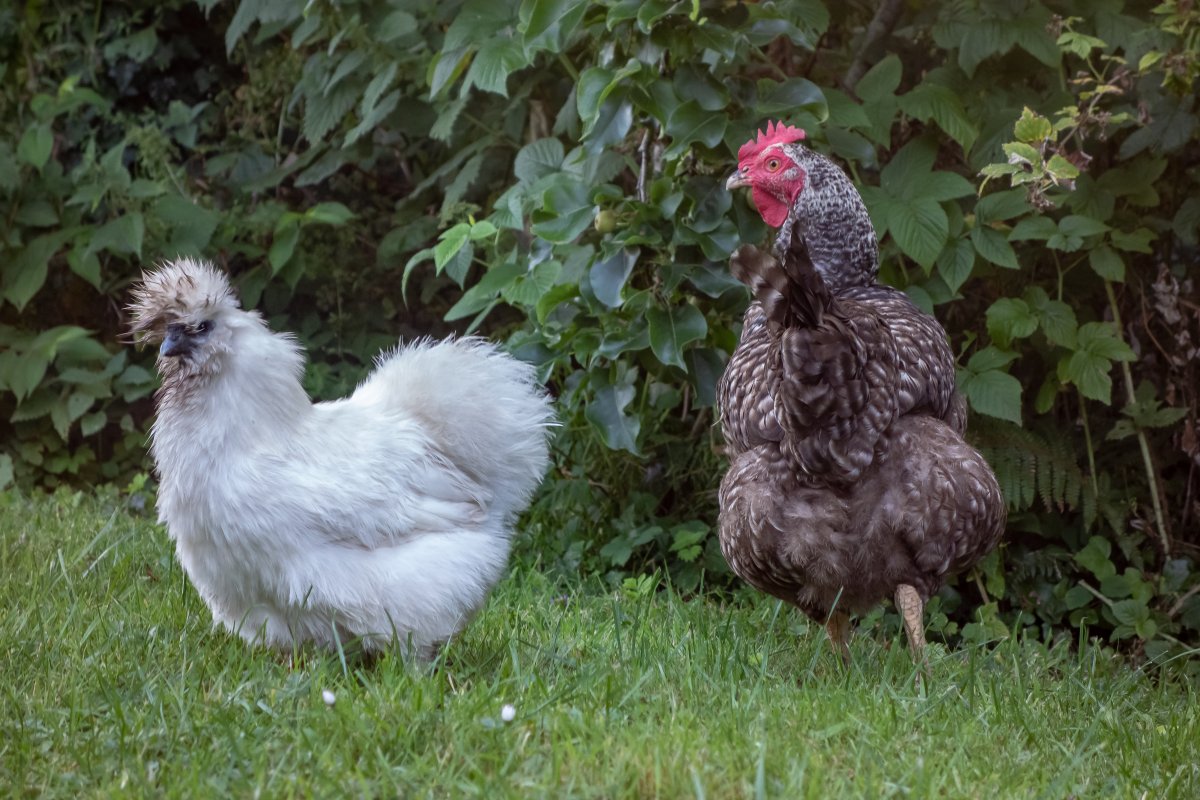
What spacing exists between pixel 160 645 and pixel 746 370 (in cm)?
197

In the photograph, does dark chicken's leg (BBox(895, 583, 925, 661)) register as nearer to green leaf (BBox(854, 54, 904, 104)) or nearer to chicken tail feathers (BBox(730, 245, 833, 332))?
chicken tail feathers (BBox(730, 245, 833, 332))

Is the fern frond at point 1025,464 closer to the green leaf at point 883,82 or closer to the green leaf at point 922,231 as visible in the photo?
the green leaf at point 922,231

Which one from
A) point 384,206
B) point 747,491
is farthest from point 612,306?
point 384,206

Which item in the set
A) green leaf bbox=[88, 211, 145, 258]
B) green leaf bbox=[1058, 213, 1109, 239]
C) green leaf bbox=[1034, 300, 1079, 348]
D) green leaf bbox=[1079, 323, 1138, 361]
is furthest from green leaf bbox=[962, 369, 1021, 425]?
green leaf bbox=[88, 211, 145, 258]

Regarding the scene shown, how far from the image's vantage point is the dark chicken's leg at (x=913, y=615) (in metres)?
3.82

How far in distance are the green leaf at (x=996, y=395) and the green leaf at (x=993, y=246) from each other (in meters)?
0.44

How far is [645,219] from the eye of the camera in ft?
15.3

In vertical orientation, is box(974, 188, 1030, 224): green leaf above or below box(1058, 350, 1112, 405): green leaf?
above

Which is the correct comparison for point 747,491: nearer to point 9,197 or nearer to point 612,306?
point 612,306

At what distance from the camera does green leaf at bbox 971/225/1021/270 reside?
4828 mm

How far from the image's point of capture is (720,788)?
265 centimetres

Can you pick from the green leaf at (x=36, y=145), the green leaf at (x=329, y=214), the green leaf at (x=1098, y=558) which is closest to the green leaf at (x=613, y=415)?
the green leaf at (x=1098, y=558)

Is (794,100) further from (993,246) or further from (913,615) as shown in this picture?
(913,615)

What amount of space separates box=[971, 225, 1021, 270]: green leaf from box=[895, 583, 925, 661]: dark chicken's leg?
1.56 metres
